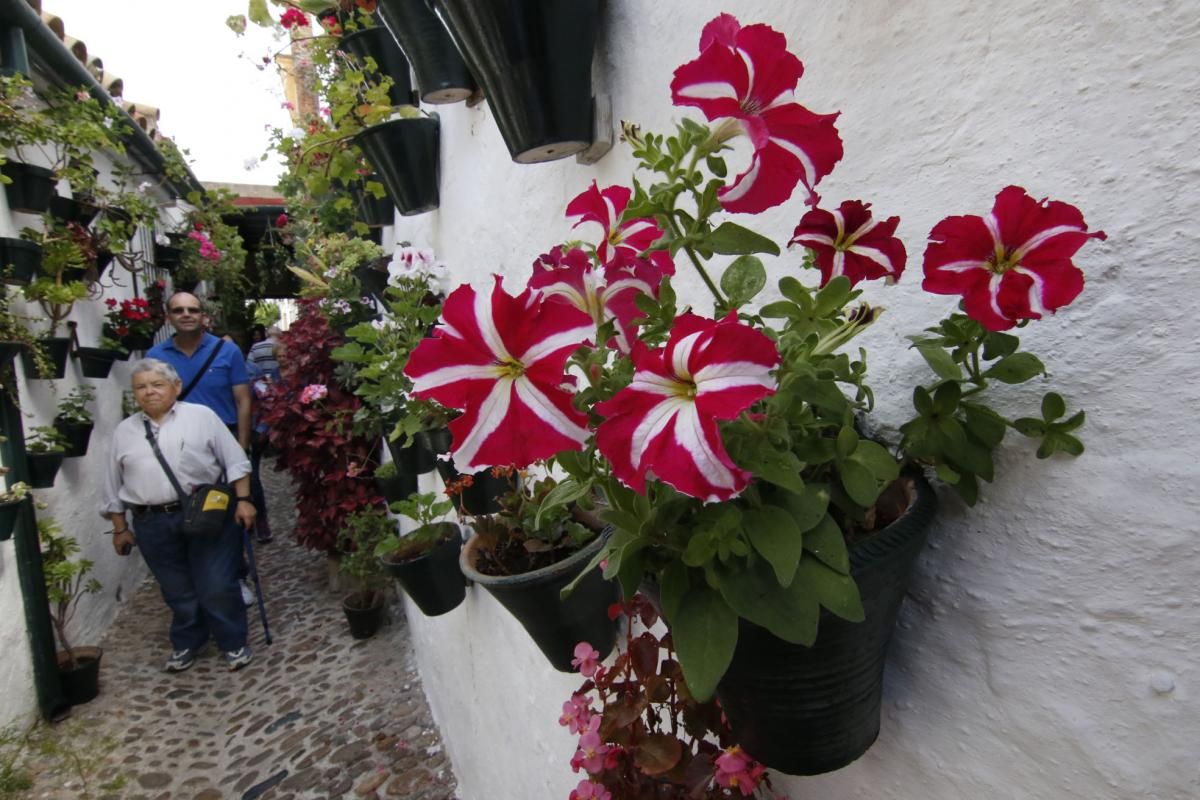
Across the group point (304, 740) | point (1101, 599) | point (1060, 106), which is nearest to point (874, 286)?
point (1060, 106)

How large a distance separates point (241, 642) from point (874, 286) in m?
4.63

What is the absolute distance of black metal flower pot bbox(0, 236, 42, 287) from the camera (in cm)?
357

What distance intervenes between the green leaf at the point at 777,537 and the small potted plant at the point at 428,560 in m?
2.00

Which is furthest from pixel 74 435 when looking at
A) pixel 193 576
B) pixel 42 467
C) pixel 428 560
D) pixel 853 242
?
pixel 853 242

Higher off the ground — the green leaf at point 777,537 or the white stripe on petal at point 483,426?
the white stripe on petal at point 483,426

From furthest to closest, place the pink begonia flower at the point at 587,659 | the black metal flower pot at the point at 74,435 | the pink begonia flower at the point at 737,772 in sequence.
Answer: the black metal flower pot at the point at 74,435 < the pink begonia flower at the point at 587,659 < the pink begonia flower at the point at 737,772

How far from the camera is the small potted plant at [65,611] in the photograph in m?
3.78

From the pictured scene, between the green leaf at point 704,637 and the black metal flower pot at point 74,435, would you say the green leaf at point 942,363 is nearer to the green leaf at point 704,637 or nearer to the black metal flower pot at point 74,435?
the green leaf at point 704,637

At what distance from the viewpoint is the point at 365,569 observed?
4500 mm

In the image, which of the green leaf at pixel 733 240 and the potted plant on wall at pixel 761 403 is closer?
the potted plant on wall at pixel 761 403

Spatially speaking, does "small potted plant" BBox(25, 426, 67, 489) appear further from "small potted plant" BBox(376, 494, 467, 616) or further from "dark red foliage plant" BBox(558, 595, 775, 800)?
"dark red foliage plant" BBox(558, 595, 775, 800)

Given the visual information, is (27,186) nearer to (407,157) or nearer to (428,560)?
(407,157)

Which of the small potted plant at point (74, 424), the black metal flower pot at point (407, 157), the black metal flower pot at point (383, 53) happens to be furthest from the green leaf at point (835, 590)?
the small potted plant at point (74, 424)

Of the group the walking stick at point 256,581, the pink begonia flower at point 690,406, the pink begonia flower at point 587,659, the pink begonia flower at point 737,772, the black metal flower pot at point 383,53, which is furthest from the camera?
the walking stick at point 256,581
